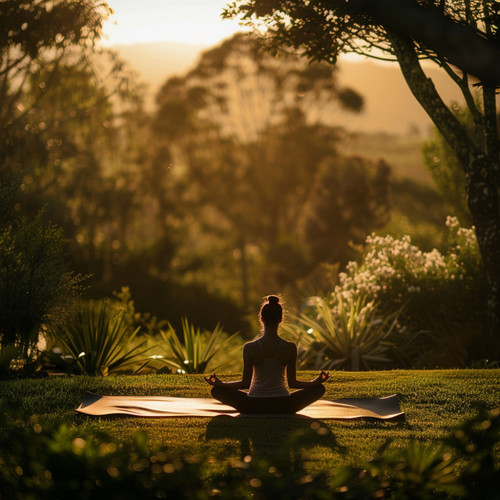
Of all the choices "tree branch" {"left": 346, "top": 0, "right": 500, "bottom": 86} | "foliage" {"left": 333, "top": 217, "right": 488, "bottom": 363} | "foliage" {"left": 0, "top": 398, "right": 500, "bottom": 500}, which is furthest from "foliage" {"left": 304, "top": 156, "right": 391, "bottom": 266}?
"foliage" {"left": 0, "top": 398, "right": 500, "bottom": 500}

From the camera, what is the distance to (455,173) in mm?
22906

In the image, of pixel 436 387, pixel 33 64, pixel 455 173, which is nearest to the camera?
pixel 436 387

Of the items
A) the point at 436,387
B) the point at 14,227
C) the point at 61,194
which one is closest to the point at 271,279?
the point at 61,194

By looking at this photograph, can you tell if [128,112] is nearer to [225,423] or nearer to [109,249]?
[109,249]

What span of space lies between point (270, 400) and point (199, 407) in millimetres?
964

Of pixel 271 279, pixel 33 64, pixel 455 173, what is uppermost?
pixel 33 64

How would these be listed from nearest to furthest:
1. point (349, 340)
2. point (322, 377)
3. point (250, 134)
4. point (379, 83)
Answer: point (322, 377), point (349, 340), point (250, 134), point (379, 83)

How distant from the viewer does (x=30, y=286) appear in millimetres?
10969

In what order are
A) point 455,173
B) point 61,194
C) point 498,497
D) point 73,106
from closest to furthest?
point 498,497
point 455,173
point 73,106
point 61,194

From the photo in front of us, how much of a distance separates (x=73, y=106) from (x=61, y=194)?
4750mm

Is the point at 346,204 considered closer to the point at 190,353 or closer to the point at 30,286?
the point at 190,353

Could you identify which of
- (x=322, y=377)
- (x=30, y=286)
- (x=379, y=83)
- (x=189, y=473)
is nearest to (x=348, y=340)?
(x=30, y=286)

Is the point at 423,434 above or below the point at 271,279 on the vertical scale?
below

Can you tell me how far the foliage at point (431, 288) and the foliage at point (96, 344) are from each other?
465cm
